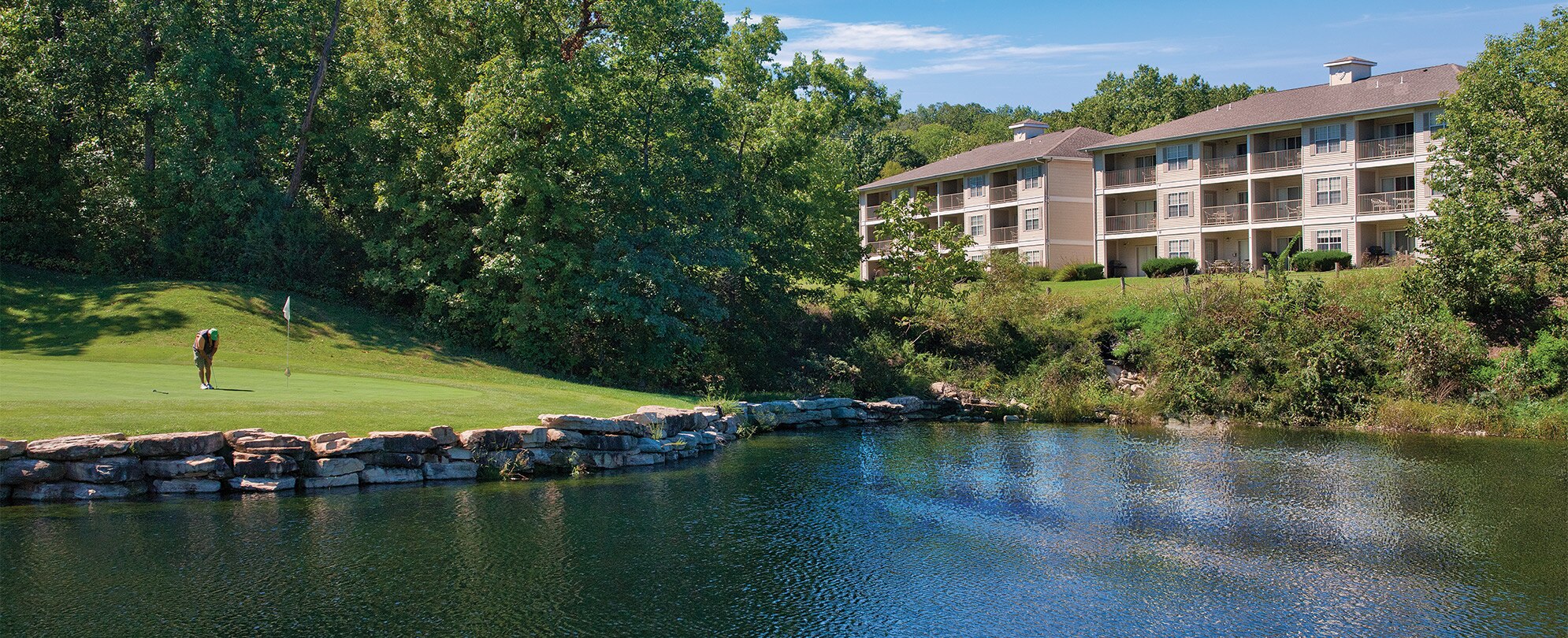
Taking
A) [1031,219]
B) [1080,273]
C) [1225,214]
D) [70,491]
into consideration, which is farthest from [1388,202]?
[70,491]

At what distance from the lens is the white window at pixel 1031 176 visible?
57528 mm

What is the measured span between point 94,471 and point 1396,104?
46.7 meters

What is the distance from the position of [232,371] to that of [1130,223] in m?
43.7

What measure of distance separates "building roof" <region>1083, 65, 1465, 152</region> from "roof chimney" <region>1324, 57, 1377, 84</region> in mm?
1057

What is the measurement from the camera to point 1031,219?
189 ft

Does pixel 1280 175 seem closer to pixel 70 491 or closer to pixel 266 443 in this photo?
pixel 266 443

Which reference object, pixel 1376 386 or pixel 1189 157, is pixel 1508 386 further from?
pixel 1189 157

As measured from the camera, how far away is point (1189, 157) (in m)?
52.0

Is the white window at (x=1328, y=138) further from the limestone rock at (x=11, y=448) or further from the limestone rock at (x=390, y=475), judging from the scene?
the limestone rock at (x=11, y=448)

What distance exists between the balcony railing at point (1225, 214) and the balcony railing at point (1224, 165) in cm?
161

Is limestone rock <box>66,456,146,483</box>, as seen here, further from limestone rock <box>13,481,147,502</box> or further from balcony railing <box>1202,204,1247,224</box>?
balcony railing <box>1202,204,1247,224</box>

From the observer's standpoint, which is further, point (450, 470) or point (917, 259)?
point (917, 259)

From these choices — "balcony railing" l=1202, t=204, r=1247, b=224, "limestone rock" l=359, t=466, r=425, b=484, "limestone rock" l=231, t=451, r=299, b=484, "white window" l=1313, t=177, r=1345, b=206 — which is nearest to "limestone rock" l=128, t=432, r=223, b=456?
"limestone rock" l=231, t=451, r=299, b=484

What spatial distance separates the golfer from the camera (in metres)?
20.2
